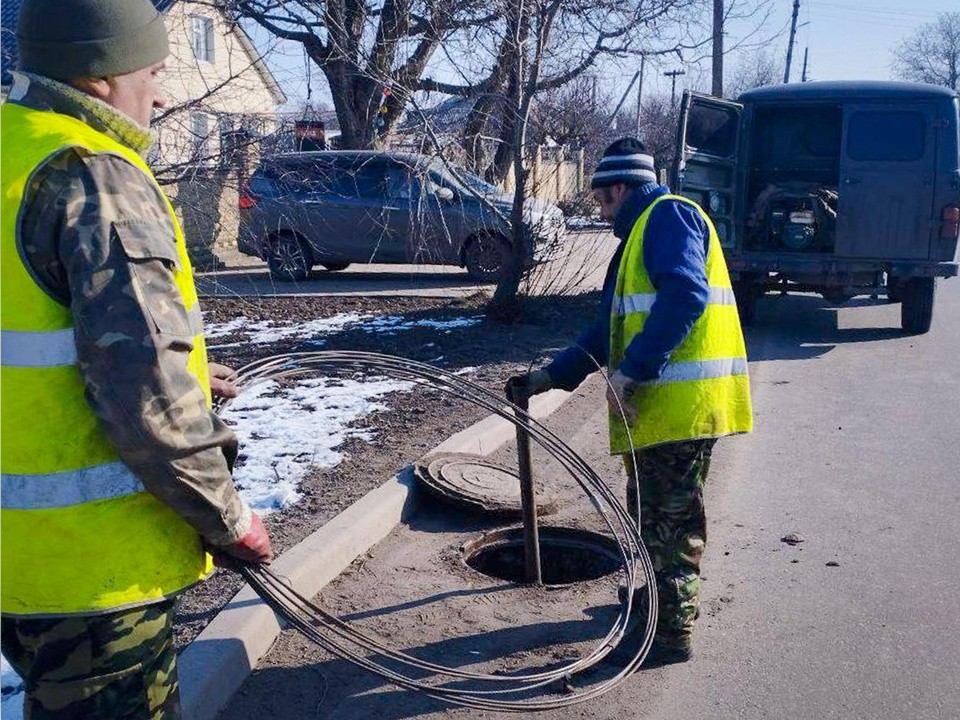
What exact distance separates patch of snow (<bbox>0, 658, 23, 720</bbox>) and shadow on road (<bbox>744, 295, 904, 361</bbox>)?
26.4 ft

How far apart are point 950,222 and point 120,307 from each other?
10345 millimetres

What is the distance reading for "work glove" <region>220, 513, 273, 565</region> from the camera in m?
2.23

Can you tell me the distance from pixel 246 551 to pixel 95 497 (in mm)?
357

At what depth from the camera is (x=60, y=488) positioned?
204 cm

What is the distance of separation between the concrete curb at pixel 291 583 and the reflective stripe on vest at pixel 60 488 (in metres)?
1.45

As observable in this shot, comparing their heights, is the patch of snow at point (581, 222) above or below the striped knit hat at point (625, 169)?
below

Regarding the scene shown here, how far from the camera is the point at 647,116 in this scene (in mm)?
29438

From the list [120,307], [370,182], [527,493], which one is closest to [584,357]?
[527,493]

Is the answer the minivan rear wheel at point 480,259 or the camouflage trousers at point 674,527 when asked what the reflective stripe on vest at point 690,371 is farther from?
the minivan rear wheel at point 480,259

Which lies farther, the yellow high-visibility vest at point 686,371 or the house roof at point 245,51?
the house roof at point 245,51

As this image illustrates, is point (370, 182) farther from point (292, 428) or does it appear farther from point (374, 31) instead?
point (292, 428)

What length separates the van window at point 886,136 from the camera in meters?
11.1

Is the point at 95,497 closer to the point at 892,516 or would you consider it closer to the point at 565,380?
the point at 565,380

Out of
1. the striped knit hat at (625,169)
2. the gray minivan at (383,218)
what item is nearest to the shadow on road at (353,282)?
the gray minivan at (383,218)
